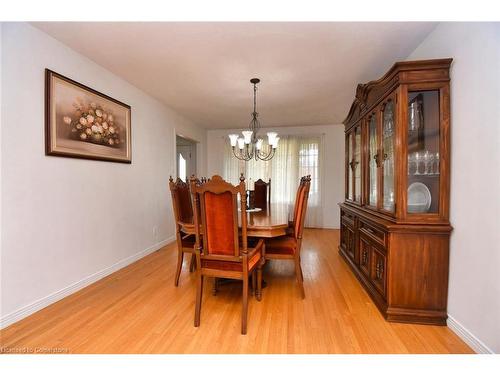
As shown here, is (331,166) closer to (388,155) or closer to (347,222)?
(347,222)

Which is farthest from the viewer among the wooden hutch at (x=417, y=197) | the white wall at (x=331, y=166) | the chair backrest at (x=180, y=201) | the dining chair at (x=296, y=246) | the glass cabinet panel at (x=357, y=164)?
the white wall at (x=331, y=166)

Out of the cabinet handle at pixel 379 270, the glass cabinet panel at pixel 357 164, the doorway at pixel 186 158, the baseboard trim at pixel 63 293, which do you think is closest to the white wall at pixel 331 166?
the doorway at pixel 186 158

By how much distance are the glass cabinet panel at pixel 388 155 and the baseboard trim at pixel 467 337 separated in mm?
876

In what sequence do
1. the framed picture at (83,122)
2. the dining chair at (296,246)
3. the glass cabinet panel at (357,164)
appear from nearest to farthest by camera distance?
the framed picture at (83,122) < the dining chair at (296,246) < the glass cabinet panel at (357,164)

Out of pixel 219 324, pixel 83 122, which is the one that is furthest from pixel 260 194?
pixel 83 122

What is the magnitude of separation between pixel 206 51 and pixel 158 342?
96.7 inches

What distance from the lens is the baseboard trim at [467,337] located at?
1441 millimetres

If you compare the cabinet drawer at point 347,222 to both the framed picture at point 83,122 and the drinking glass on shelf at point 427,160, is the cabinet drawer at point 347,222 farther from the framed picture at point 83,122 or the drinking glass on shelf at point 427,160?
the framed picture at point 83,122

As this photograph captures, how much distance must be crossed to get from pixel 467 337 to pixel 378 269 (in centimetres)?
67

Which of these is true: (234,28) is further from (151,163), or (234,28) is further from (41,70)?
(151,163)

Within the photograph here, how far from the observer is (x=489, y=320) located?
1.41 metres

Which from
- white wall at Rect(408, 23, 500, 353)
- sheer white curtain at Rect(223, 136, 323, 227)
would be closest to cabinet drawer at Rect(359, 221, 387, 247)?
white wall at Rect(408, 23, 500, 353)
